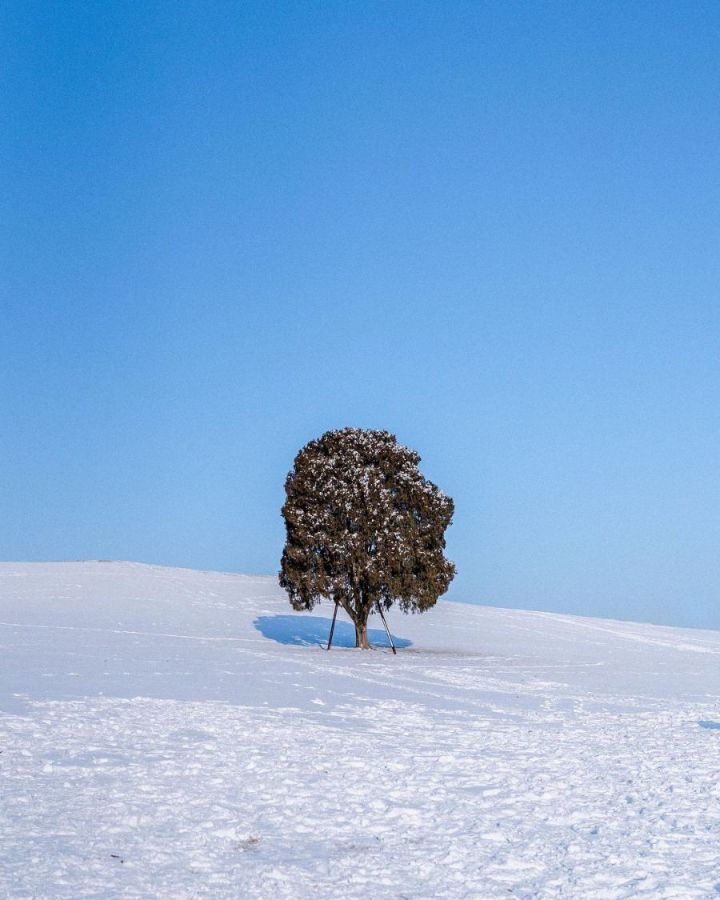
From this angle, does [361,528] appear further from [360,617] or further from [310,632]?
[310,632]

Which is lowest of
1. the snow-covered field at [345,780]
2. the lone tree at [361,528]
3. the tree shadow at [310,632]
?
the tree shadow at [310,632]

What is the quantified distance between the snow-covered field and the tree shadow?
1838 centimetres

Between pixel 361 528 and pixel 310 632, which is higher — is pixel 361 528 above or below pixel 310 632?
above

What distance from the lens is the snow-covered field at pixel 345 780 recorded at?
10.4 m

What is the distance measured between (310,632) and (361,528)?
14.8 m

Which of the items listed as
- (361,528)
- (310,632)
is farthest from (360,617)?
(310,632)

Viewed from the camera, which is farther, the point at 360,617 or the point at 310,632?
the point at 310,632

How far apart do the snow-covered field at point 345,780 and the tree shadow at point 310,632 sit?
1838 cm

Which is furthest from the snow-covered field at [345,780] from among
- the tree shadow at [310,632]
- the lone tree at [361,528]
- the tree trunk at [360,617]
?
the tree shadow at [310,632]

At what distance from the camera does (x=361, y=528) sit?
5159 centimetres

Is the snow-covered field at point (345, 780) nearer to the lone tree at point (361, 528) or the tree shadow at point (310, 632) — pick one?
the lone tree at point (361, 528)

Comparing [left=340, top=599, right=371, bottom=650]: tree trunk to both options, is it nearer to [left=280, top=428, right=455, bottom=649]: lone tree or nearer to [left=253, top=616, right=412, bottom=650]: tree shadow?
[left=280, top=428, right=455, bottom=649]: lone tree

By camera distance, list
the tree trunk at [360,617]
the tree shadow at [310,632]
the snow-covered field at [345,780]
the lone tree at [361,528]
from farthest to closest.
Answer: the tree shadow at [310,632] → the tree trunk at [360,617] → the lone tree at [361,528] → the snow-covered field at [345,780]

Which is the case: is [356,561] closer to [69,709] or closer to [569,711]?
[569,711]
